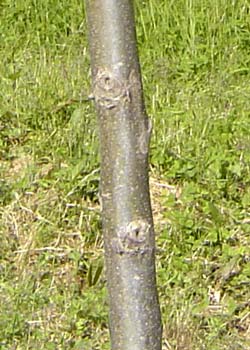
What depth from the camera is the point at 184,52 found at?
202 inches

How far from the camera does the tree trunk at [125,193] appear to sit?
1166mm

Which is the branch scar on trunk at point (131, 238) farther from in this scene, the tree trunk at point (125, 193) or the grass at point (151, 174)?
the grass at point (151, 174)

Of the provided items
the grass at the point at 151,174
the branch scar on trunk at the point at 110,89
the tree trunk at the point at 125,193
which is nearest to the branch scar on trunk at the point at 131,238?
the tree trunk at the point at 125,193

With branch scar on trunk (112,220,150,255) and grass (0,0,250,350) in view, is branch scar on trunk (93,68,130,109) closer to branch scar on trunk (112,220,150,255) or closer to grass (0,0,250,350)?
branch scar on trunk (112,220,150,255)

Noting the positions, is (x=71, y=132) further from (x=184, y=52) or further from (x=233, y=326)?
(x=233, y=326)

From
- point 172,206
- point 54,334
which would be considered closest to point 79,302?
point 54,334

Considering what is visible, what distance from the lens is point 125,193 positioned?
46.2 inches

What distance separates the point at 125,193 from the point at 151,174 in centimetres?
311

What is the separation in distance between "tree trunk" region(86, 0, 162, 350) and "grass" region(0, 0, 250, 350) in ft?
6.77

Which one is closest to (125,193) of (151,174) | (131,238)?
(131,238)

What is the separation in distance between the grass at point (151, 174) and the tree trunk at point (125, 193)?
6.77 feet

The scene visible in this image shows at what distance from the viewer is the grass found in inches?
134

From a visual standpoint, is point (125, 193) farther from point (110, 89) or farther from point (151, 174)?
point (151, 174)

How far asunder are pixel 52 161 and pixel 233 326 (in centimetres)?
132
